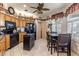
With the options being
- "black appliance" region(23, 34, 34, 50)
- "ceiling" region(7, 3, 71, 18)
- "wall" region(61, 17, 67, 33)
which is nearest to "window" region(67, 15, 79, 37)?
"wall" region(61, 17, 67, 33)

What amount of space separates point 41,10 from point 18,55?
1.20 meters

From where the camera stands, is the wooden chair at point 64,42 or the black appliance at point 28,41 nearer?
the wooden chair at point 64,42

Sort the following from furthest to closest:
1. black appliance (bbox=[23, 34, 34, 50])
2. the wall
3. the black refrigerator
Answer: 1. black appliance (bbox=[23, 34, 34, 50])
2. the black refrigerator
3. the wall

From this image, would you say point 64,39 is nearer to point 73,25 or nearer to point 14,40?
point 73,25

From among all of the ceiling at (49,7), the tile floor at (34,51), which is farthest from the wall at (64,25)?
the tile floor at (34,51)

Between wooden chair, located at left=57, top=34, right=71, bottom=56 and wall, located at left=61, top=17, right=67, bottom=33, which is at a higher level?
wall, located at left=61, top=17, right=67, bottom=33

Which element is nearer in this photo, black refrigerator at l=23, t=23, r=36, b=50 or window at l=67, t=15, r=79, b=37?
window at l=67, t=15, r=79, b=37

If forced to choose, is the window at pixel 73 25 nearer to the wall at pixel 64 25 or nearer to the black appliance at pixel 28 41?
the wall at pixel 64 25

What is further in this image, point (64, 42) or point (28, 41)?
point (28, 41)

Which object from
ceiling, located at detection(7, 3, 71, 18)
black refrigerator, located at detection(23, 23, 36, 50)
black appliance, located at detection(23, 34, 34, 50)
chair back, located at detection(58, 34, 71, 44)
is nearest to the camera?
ceiling, located at detection(7, 3, 71, 18)

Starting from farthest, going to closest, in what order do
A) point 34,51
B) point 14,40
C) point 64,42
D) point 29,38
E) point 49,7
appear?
point 29,38 → point 14,40 → point 64,42 → point 34,51 → point 49,7

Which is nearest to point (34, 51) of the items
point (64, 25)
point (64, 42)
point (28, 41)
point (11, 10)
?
point (64, 42)

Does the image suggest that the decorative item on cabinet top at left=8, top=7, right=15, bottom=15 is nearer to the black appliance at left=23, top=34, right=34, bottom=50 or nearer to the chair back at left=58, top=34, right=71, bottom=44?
the black appliance at left=23, top=34, right=34, bottom=50

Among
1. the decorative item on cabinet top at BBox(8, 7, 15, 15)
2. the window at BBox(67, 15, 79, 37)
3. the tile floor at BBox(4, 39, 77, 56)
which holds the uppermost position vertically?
the decorative item on cabinet top at BBox(8, 7, 15, 15)
